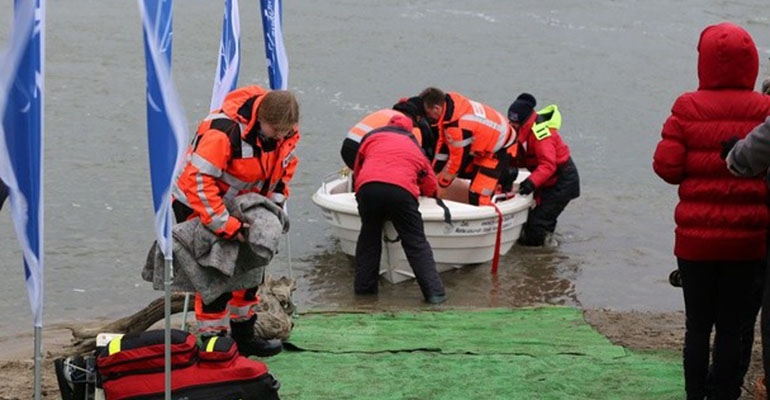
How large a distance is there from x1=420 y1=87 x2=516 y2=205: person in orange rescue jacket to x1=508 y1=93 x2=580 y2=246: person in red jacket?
0.48 m

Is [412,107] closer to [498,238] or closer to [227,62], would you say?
[498,238]

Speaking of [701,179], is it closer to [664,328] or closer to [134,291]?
[664,328]

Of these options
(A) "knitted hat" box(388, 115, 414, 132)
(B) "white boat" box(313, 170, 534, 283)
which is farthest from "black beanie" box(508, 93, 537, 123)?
(A) "knitted hat" box(388, 115, 414, 132)

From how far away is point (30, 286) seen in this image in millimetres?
4996

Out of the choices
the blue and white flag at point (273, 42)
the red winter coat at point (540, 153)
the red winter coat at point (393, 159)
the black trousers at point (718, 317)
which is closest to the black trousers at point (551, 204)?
the red winter coat at point (540, 153)

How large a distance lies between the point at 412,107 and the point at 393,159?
0.99 meters

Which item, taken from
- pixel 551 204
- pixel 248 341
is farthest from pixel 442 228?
pixel 248 341

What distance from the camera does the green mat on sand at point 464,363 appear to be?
6.12 meters

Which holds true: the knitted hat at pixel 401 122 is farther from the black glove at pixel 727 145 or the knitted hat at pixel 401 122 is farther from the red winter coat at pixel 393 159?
the black glove at pixel 727 145

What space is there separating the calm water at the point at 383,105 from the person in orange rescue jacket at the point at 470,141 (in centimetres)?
92

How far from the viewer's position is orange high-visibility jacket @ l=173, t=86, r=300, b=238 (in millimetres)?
6215

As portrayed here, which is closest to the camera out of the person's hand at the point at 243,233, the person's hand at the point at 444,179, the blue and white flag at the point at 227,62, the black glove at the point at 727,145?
the black glove at the point at 727,145

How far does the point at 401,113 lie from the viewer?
33.1 feet

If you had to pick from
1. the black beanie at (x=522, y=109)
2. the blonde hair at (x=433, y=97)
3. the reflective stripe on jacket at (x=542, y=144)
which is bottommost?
the reflective stripe on jacket at (x=542, y=144)
